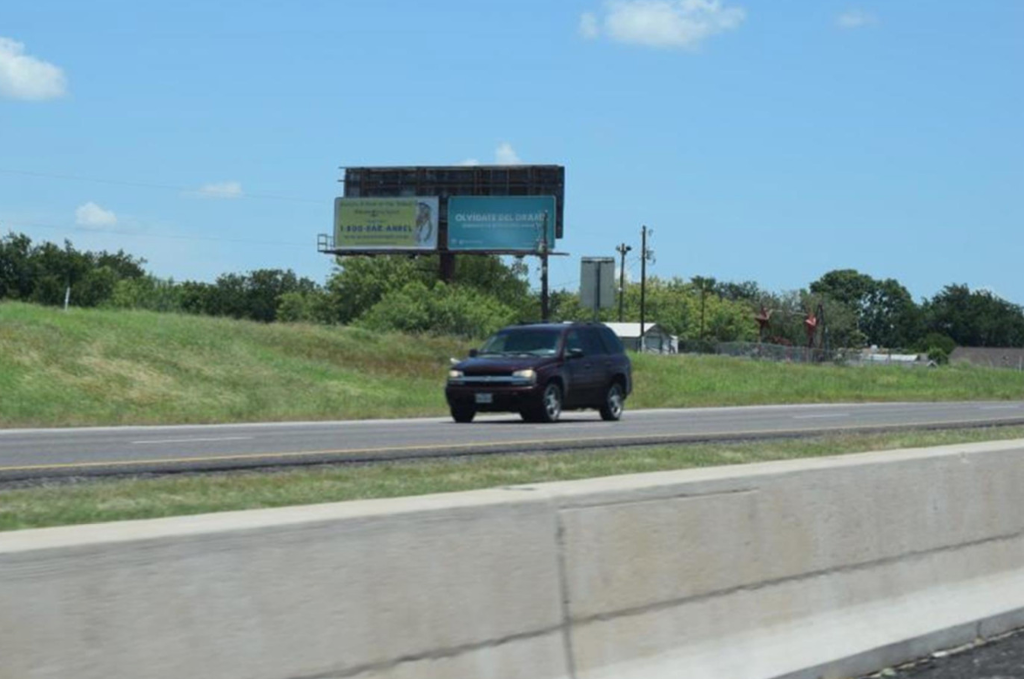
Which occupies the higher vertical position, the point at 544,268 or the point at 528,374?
the point at 544,268

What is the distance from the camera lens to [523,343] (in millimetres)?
27891

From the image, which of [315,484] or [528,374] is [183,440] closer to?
[528,374]

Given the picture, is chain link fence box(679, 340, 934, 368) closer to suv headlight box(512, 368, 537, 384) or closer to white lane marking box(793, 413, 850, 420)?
white lane marking box(793, 413, 850, 420)

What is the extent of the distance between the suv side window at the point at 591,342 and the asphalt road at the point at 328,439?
1.32 meters

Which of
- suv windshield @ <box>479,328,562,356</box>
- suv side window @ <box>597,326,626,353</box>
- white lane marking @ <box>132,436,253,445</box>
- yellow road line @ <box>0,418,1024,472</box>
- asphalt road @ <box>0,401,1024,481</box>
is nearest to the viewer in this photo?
yellow road line @ <box>0,418,1024,472</box>

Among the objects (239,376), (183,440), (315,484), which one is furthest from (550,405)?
(239,376)

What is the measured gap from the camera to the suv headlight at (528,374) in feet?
87.3

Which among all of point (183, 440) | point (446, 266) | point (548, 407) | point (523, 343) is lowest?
point (183, 440)

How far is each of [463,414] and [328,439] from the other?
22.3 ft

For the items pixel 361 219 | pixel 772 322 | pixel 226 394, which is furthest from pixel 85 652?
pixel 772 322

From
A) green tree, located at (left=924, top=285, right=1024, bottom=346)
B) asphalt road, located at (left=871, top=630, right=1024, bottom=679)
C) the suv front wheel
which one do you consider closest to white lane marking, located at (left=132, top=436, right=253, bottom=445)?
the suv front wheel

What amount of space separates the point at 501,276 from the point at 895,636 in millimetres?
113618

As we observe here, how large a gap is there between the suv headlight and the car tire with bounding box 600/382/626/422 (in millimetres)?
2592

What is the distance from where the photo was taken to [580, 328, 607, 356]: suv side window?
2859cm
